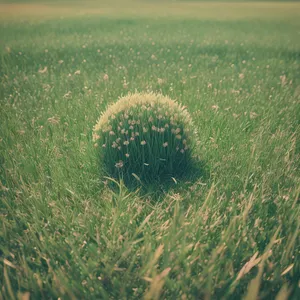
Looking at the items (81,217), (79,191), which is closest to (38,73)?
(79,191)

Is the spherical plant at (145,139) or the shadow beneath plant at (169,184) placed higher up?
the spherical plant at (145,139)

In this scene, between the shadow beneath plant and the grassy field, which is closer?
the grassy field

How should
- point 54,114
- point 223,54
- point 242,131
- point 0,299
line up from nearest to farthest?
point 0,299, point 242,131, point 54,114, point 223,54

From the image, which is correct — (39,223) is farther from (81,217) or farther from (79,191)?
(79,191)

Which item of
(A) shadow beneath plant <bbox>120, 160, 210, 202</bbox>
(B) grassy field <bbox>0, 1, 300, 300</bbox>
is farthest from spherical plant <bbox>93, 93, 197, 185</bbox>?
(B) grassy field <bbox>0, 1, 300, 300</bbox>

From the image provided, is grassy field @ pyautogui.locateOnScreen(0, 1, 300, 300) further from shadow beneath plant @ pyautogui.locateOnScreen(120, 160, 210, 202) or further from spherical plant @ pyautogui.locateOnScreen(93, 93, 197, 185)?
spherical plant @ pyautogui.locateOnScreen(93, 93, 197, 185)

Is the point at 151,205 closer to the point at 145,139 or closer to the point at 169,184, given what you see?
the point at 169,184

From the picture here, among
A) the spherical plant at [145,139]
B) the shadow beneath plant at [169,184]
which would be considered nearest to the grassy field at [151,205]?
the shadow beneath plant at [169,184]

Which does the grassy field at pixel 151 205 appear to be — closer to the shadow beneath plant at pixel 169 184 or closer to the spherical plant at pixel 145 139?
the shadow beneath plant at pixel 169 184
